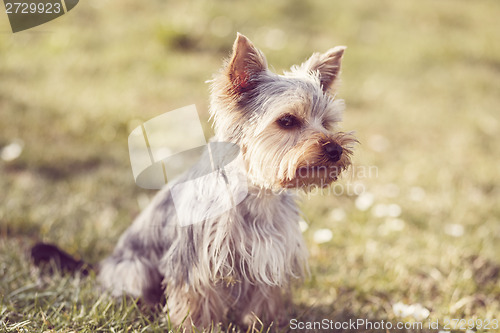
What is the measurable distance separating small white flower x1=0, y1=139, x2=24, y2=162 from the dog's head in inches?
139

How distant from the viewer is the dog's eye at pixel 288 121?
10.0 feet

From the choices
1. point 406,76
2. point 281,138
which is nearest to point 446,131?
point 406,76

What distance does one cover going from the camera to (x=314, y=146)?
9.59 feet

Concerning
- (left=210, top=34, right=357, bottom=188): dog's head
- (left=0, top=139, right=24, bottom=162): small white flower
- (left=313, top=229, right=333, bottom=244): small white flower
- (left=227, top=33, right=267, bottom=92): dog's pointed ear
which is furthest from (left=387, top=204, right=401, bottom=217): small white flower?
(left=0, top=139, right=24, bottom=162): small white flower

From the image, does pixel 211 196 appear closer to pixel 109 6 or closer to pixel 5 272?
pixel 5 272

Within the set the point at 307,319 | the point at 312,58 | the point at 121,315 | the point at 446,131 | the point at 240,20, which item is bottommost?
the point at 446,131

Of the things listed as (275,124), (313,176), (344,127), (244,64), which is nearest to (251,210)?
(313,176)

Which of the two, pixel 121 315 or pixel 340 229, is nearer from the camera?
pixel 121 315

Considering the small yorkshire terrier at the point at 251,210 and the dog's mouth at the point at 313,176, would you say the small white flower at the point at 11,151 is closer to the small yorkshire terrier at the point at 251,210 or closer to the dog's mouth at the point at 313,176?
the small yorkshire terrier at the point at 251,210

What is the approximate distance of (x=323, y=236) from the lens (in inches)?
183

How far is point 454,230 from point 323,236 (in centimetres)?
147

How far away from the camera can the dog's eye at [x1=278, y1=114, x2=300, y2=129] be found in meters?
3.06

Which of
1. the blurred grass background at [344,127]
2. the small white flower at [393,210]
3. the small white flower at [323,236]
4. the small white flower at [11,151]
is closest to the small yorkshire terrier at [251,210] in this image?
the blurred grass background at [344,127]

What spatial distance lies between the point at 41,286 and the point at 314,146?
7.82 ft
